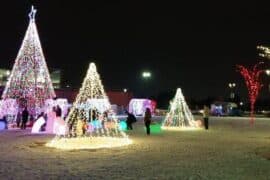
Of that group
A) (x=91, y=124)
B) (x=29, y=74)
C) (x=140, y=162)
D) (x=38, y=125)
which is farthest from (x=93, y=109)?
(x=140, y=162)

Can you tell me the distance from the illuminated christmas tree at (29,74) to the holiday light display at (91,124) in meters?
5.65

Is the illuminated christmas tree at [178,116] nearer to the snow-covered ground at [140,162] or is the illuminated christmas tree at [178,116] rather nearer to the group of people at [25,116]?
the group of people at [25,116]

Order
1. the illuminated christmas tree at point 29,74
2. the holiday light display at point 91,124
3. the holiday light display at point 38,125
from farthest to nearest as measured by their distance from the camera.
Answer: the illuminated christmas tree at point 29,74, the holiday light display at point 38,125, the holiday light display at point 91,124

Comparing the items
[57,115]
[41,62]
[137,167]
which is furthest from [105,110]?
[137,167]

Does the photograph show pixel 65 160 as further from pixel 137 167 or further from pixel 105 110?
pixel 105 110

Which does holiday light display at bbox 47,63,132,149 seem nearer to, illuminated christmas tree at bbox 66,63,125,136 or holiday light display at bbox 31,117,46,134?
illuminated christmas tree at bbox 66,63,125,136

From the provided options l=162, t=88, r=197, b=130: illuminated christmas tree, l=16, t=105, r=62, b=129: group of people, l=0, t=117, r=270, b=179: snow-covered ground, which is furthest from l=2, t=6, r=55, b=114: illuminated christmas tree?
l=0, t=117, r=270, b=179: snow-covered ground

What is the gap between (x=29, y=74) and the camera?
3284 centimetres

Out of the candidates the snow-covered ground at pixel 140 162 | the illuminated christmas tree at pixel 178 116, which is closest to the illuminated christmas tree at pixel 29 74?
the illuminated christmas tree at pixel 178 116

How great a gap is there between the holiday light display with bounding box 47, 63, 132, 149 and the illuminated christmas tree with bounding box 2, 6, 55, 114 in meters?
5.65

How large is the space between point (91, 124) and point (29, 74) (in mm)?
8615

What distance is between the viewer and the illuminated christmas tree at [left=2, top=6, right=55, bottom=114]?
108 ft

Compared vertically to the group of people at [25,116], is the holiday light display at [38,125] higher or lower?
lower

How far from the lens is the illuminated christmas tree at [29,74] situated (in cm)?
3284
